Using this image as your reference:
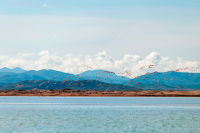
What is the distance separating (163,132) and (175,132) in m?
2.00

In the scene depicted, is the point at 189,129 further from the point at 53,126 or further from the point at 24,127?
the point at 24,127

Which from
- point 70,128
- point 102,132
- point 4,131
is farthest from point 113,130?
point 4,131

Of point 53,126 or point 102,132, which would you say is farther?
point 53,126

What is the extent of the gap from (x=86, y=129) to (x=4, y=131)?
498 inches

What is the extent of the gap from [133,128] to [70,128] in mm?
10373

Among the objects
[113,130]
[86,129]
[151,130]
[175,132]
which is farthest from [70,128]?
[175,132]

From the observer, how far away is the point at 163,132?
176ft

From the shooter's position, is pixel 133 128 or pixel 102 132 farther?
pixel 133 128

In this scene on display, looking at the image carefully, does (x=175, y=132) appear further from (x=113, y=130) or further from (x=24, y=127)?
(x=24, y=127)

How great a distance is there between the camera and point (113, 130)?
55.3 meters

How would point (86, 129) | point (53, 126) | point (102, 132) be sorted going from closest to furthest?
1. point (102, 132)
2. point (86, 129)
3. point (53, 126)

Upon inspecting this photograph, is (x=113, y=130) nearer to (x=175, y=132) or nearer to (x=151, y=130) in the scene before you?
(x=151, y=130)

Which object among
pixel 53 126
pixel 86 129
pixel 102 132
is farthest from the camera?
pixel 53 126

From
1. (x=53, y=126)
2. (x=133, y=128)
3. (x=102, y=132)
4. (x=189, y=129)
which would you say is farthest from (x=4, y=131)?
(x=189, y=129)
